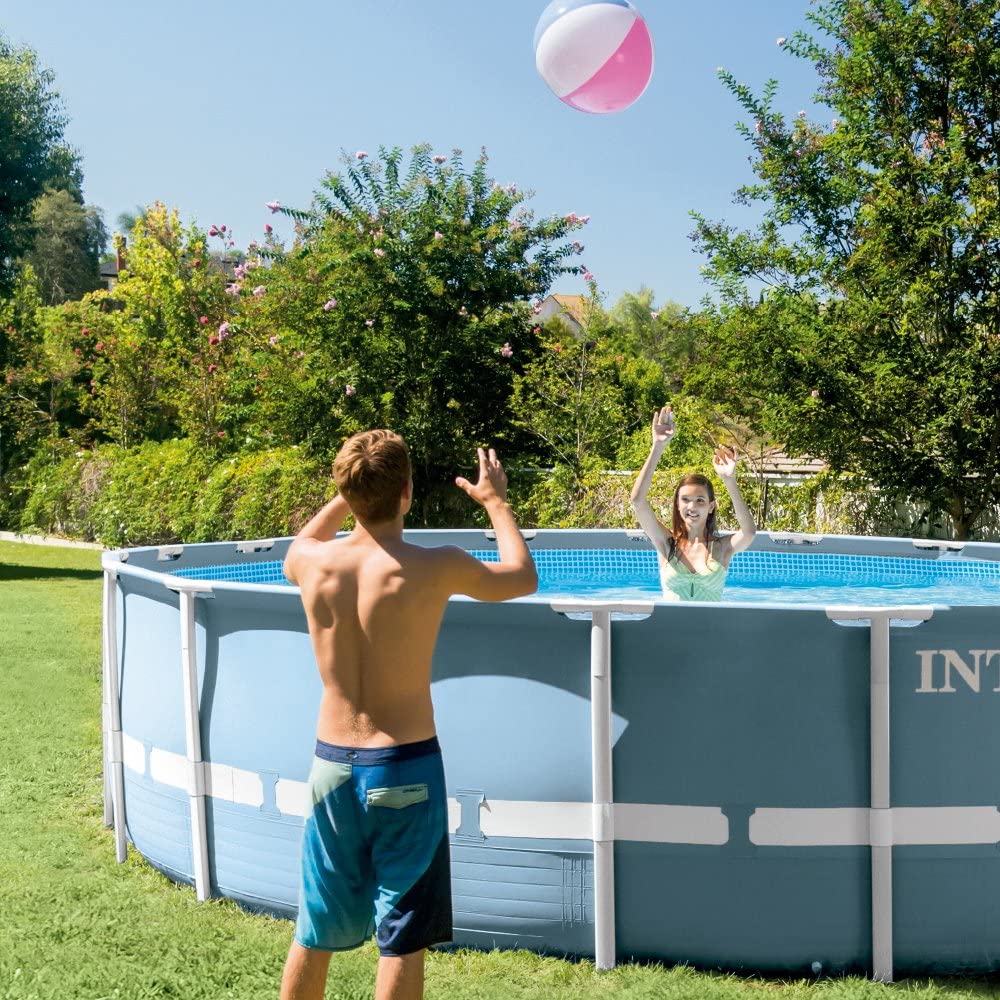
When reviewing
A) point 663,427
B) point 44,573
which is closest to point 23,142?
point 44,573

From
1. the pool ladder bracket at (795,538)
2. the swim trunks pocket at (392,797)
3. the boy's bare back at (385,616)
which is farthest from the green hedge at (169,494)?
the swim trunks pocket at (392,797)

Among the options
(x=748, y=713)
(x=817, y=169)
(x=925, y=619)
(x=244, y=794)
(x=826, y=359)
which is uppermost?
(x=817, y=169)

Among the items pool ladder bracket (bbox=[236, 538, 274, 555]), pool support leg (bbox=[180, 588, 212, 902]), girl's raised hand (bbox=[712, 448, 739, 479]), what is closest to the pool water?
pool ladder bracket (bbox=[236, 538, 274, 555])

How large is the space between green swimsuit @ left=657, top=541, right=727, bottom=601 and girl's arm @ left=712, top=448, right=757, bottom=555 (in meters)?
0.15

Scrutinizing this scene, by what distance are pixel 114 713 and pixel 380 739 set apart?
2.72 metres

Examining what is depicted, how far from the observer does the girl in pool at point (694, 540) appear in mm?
6023

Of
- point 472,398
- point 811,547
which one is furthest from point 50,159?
point 811,547

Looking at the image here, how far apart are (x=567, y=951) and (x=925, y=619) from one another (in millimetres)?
1656

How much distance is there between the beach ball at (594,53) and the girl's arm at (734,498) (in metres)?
2.78

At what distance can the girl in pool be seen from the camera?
602 cm

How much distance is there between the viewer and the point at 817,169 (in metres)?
12.5

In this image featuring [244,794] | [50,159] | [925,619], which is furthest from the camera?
[50,159]

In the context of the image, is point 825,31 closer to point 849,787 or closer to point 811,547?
point 811,547

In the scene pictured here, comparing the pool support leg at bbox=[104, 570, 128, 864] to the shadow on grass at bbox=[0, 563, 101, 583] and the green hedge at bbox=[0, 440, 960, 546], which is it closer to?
the green hedge at bbox=[0, 440, 960, 546]
